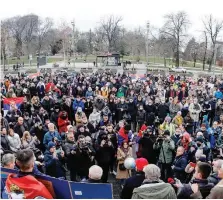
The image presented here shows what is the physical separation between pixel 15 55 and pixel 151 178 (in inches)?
2894

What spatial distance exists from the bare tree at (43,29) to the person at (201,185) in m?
76.8

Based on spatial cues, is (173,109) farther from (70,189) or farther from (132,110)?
(70,189)

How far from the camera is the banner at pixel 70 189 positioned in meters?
3.76

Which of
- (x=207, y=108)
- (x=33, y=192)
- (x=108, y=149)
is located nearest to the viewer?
(x=33, y=192)

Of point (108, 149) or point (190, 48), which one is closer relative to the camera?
point (108, 149)

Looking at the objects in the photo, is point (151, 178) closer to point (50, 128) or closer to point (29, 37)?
Result: point (50, 128)

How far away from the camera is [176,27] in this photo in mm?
62188

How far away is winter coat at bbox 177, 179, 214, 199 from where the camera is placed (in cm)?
442

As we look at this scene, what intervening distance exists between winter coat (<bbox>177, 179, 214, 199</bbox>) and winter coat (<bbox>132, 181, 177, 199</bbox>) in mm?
327

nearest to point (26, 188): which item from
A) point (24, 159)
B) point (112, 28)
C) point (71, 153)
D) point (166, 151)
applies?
point (24, 159)

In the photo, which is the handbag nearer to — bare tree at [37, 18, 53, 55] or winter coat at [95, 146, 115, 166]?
winter coat at [95, 146, 115, 166]

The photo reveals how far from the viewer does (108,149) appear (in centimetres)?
860

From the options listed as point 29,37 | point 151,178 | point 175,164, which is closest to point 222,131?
point 175,164

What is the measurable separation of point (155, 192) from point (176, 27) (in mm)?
60556
